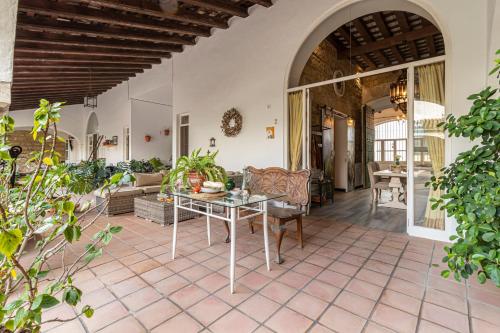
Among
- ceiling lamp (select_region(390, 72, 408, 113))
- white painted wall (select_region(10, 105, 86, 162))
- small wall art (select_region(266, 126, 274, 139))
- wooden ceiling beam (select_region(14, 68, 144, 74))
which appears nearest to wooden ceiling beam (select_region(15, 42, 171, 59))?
wooden ceiling beam (select_region(14, 68, 144, 74))

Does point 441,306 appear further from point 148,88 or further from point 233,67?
point 148,88

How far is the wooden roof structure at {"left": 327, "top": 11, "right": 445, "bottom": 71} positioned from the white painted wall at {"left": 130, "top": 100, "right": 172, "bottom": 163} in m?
6.81

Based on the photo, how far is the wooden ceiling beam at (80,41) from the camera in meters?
4.79

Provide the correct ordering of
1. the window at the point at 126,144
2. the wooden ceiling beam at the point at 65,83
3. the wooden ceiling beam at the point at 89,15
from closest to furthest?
the wooden ceiling beam at the point at 89,15 < the wooden ceiling beam at the point at 65,83 < the window at the point at 126,144

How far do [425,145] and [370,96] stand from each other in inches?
219

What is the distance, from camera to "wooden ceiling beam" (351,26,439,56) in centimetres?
521

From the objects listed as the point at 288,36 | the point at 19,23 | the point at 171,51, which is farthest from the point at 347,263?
the point at 171,51

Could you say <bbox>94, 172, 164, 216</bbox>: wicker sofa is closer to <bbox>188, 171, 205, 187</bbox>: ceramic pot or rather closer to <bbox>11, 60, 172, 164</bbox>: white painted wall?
<bbox>188, 171, 205, 187</bbox>: ceramic pot

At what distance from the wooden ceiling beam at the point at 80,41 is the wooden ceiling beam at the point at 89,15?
0.70m

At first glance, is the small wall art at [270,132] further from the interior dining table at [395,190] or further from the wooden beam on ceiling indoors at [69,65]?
the wooden beam on ceiling indoors at [69,65]

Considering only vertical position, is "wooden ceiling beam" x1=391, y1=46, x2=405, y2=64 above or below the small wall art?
above

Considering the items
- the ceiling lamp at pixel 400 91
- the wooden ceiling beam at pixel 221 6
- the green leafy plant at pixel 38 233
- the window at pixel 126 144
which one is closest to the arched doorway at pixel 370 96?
the ceiling lamp at pixel 400 91

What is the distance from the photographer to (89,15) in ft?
14.1

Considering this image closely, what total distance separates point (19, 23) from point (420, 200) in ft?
23.0
